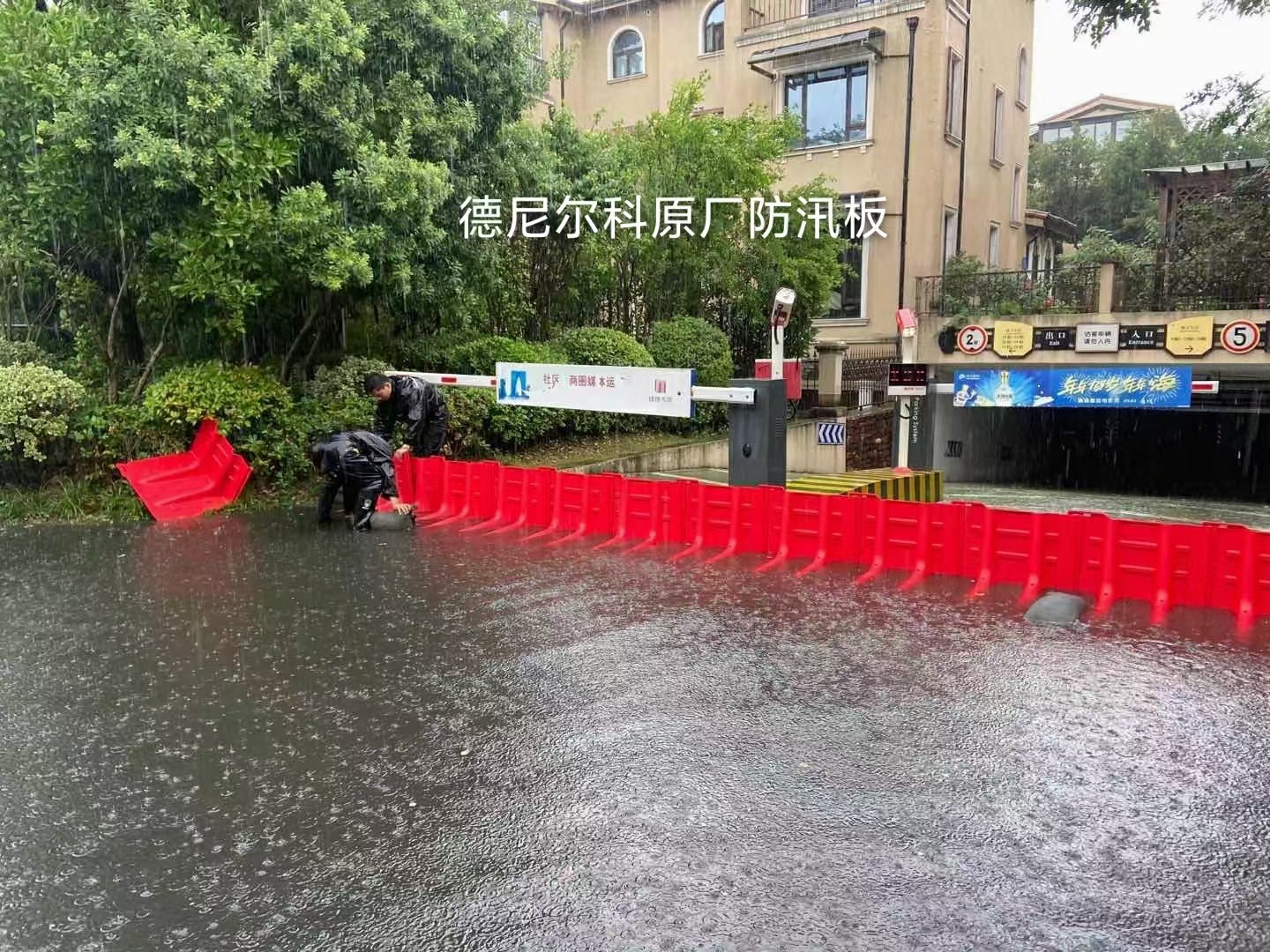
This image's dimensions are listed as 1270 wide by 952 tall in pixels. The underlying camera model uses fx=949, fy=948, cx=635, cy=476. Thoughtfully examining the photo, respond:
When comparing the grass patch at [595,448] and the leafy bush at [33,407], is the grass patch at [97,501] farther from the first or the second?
the grass patch at [595,448]

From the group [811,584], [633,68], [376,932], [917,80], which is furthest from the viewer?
[633,68]

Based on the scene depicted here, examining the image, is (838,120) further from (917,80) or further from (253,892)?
(253,892)

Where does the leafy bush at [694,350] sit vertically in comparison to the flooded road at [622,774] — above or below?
above

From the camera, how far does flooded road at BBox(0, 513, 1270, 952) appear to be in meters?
3.00

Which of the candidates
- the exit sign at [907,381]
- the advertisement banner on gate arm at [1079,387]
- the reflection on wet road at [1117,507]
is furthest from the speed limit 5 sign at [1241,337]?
the exit sign at [907,381]

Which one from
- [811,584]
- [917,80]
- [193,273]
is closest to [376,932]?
[811,584]

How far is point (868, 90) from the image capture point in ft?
71.5

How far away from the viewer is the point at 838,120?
2241 cm

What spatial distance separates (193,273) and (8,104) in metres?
2.52

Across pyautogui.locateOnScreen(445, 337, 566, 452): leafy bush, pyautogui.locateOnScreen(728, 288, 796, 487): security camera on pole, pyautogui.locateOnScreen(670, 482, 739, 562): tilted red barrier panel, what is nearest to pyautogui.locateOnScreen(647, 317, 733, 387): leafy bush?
pyautogui.locateOnScreen(445, 337, 566, 452): leafy bush

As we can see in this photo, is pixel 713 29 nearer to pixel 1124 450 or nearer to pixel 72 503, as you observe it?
pixel 1124 450

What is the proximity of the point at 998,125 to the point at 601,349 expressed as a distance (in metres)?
15.7

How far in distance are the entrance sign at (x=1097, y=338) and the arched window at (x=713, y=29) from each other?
12471mm

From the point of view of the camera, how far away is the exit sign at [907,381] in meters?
10.8
